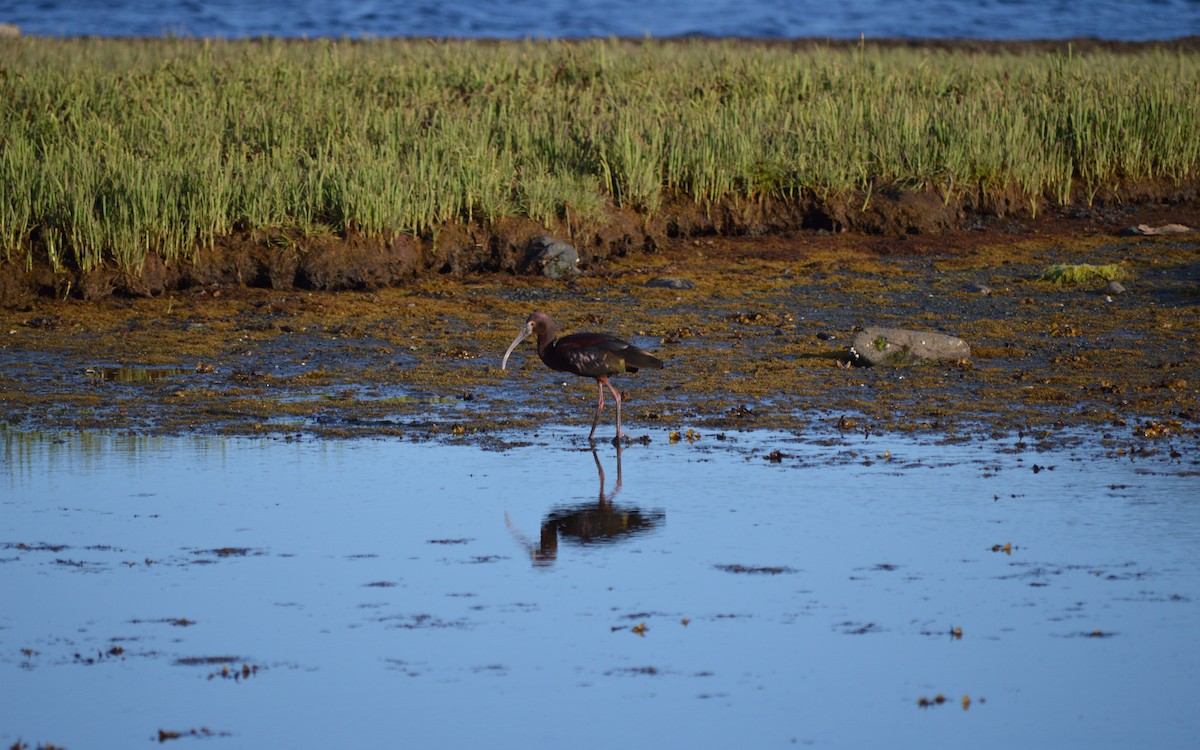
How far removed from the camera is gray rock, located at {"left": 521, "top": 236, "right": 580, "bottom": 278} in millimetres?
14195

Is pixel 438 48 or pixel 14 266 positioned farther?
pixel 438 48

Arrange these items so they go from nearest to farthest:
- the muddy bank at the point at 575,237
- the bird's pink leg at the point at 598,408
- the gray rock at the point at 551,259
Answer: the bird's pink leg at the point at 598,408
the muddy bank at the point at 575,237
the gray rock at the point at 551,259

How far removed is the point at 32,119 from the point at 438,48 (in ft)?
25.2

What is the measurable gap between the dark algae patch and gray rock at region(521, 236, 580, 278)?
0.16 meters

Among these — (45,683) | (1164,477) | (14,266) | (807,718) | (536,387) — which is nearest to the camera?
(807,718)

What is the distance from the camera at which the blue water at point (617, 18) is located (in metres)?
50.4

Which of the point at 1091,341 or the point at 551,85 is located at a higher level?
the point at 551,85

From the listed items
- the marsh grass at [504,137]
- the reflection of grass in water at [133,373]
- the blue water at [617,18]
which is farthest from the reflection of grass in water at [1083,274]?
the blue water at [617,18]

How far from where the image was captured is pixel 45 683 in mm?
5336

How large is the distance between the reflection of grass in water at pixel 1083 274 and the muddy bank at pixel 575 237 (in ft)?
6.28

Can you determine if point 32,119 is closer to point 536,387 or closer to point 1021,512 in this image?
point 536,387

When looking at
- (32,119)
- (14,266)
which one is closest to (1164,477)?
(14,266)

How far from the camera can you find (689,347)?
38.4ft

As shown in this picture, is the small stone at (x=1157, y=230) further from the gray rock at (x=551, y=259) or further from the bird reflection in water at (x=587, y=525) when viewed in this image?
the bird reflection in water at (x=587, y=525)
